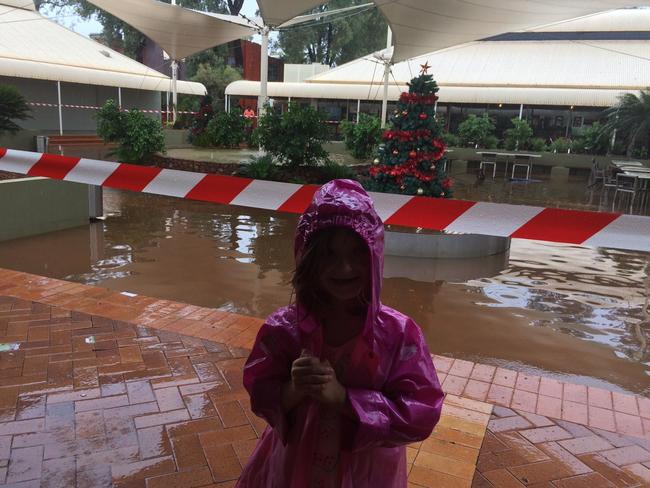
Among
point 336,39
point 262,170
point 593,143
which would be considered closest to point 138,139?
point 262,170

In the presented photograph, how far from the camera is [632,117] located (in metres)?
18.5

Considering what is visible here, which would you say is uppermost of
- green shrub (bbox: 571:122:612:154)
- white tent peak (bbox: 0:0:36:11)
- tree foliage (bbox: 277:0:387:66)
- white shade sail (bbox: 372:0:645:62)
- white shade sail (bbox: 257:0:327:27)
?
tree foliage (bbox: 277:0:387:66)

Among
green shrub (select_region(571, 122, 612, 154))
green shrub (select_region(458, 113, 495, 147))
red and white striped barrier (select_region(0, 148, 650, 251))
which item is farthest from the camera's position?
green shrub (select_region(458, 113, 495, 147))

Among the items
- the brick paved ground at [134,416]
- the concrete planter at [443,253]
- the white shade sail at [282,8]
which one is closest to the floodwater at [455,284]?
the concrete planter at [443,253]

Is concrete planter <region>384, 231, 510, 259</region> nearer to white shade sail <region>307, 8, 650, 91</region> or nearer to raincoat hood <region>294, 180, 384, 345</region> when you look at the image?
raincoat hood <region>294, 180, 384, 345</region>

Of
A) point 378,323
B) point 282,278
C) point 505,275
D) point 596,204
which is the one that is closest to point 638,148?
point 596,204

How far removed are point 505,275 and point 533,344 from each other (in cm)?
214

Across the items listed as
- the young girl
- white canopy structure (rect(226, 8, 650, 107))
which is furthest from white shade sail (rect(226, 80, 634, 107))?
the young girl

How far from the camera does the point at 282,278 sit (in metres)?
5.92

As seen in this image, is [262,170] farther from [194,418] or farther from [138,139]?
[194,418]

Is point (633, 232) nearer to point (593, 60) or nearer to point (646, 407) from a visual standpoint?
point (646, 407)

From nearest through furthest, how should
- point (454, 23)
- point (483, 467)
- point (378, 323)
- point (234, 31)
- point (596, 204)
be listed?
point (378, 323) → point (483, 467) → point (596, 204) → point (454, 23) → point (234, 31)

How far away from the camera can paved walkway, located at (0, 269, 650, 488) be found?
2.48m

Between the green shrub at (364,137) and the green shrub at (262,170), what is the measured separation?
4.30 metres
